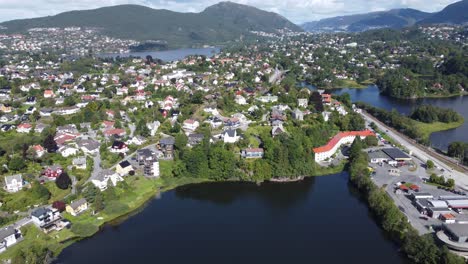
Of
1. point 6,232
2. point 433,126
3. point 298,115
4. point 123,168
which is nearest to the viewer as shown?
point 6,232

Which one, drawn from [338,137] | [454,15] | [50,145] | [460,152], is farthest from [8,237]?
[454,15]

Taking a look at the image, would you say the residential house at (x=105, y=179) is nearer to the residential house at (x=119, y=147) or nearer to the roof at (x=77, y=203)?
the roof at (x=77, y=203)

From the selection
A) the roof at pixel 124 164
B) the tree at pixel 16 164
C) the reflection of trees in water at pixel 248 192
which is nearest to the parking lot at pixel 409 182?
the reflection of trees in water at pixel 248 192

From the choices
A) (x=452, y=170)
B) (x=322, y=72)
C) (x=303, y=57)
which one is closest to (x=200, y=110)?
(x=452, y=170)

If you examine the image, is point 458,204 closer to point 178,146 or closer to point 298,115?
point 298,115

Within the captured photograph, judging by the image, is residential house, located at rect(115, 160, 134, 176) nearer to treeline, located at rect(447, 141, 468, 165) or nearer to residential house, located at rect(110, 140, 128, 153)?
residential house, located at rect(110, 140, 128, 153)

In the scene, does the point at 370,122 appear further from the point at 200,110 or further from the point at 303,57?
the point at 303,57

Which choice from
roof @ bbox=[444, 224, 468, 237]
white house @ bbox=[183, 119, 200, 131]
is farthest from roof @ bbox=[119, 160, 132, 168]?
roof @ bbox=[444, 224, 468, 237]
